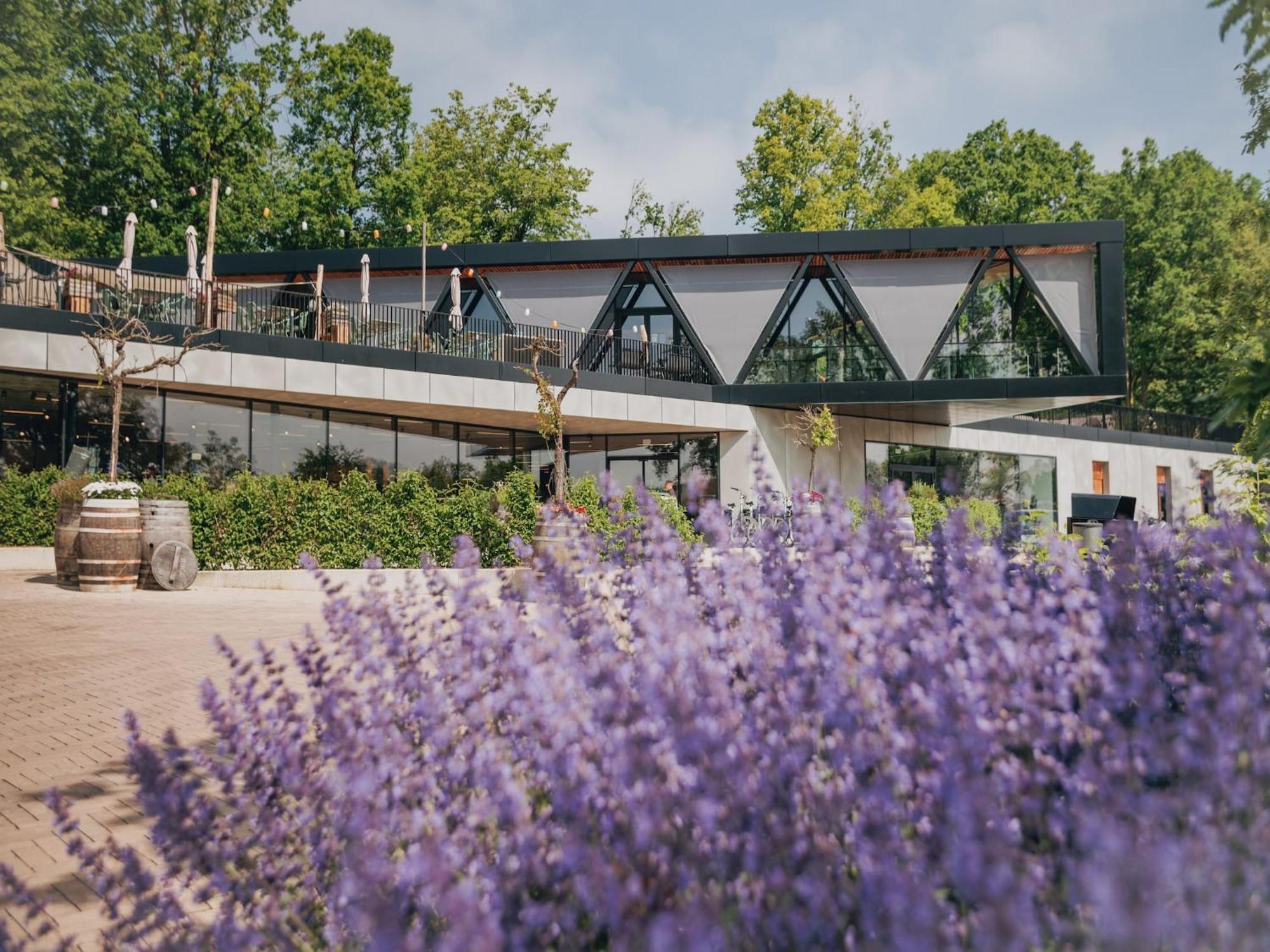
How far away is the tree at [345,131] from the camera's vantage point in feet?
128

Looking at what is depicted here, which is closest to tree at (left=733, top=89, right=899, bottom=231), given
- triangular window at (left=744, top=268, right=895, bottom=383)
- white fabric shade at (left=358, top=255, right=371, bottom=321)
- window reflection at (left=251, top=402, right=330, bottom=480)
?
triangular window at (left=744, top=268, right=895, bottom=383)

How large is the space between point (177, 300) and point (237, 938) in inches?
835

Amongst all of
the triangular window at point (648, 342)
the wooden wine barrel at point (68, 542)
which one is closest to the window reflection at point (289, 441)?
the triangular window at point (648, 342)

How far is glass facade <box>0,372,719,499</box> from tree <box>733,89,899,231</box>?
18138mm

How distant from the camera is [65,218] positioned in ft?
121

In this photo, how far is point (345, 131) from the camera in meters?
41.7

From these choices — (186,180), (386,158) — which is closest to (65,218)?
(186,180)

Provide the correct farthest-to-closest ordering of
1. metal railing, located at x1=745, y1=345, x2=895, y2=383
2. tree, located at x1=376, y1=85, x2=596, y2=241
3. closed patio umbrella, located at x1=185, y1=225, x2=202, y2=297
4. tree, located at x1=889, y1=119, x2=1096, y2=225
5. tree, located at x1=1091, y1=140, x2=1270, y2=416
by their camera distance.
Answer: tree, located at x1=889, y1=119, x2=1096, y2=225
tree, located at x1=1091, y1=140, x2=1270, y2=416
tree, located at x1=376, y1=85, x2=596, y2=241
metal railing, located at x1=745, y1=345, x2=895, y2=383
closed patio umbrella, located at x1=185, y1=225, x2=202, y2=297

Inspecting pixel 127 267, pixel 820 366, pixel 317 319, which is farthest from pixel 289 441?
pixel 820 366

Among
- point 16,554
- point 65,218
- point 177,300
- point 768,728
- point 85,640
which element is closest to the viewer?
point 768,728

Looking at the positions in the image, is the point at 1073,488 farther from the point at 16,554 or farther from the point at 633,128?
the point at 16,554

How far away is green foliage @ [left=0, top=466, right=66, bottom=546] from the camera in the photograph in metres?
16.6

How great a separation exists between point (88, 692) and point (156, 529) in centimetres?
769

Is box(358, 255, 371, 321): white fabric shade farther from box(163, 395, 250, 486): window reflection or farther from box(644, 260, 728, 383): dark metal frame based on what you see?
box(644, 260, 728, 383): dark metal frame
